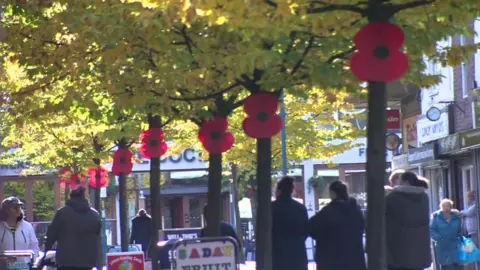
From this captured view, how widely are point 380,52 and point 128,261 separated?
26.2 ft

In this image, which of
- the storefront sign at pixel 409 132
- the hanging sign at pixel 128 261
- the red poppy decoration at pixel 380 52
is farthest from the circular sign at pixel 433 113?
the red poppy decoration at pixel 380 52

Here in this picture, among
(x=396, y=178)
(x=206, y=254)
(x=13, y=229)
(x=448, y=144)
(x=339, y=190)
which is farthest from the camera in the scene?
(x=448, y=144)

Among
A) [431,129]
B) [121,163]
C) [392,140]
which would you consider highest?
[431,129]

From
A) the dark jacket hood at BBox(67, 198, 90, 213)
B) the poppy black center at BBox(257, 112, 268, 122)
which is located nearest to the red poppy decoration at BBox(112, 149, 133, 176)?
the dark jacket hood at BBox(67, 198, 90, 213)

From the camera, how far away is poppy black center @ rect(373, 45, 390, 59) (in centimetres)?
848

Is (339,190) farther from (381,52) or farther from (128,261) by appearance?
(128,261)

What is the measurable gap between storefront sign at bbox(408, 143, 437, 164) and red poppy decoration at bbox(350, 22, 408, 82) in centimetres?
1571

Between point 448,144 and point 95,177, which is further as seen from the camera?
point 95,177

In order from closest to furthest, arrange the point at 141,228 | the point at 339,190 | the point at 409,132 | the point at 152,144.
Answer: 1. the point at 339,190
2. the point at 152,144
3. the point at 141,228
4. the point at 409,132

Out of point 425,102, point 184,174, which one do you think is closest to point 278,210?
point 425,102

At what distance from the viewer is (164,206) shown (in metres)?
58.0

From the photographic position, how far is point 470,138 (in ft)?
67.4

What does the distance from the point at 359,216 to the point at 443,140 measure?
12726mm

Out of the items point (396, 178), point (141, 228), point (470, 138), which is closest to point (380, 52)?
point (396, 178)
